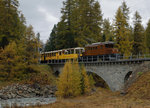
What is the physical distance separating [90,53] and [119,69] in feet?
28.4

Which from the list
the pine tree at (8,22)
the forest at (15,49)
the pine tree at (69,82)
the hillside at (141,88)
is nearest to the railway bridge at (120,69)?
the hillside at (141,88)

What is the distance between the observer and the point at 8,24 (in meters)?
33.3

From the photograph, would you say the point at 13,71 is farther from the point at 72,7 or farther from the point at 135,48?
the point at 135,48

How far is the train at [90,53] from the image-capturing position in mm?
29531

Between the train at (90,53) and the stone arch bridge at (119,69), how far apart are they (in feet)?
4.52

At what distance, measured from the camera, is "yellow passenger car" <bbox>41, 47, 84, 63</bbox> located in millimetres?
35188

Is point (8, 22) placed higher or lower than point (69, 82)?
higher

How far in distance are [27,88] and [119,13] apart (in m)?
25.2

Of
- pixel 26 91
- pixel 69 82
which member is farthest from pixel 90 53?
pixel 26 91

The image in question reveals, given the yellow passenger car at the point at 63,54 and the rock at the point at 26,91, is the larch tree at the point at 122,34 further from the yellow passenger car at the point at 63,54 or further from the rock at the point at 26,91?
the rock at the point at 26,91

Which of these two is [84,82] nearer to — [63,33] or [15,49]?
[15,49]

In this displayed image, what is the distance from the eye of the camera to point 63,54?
1503 inches

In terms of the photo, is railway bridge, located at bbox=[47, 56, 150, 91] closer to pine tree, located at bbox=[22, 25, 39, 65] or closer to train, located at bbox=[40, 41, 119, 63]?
train, located at bbox=[40, 41, 119, 63]

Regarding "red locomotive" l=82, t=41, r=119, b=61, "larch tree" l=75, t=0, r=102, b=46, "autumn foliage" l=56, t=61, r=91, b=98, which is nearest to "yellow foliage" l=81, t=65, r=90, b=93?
"autumn foliage" l=56, t=61, r=91, b=98
